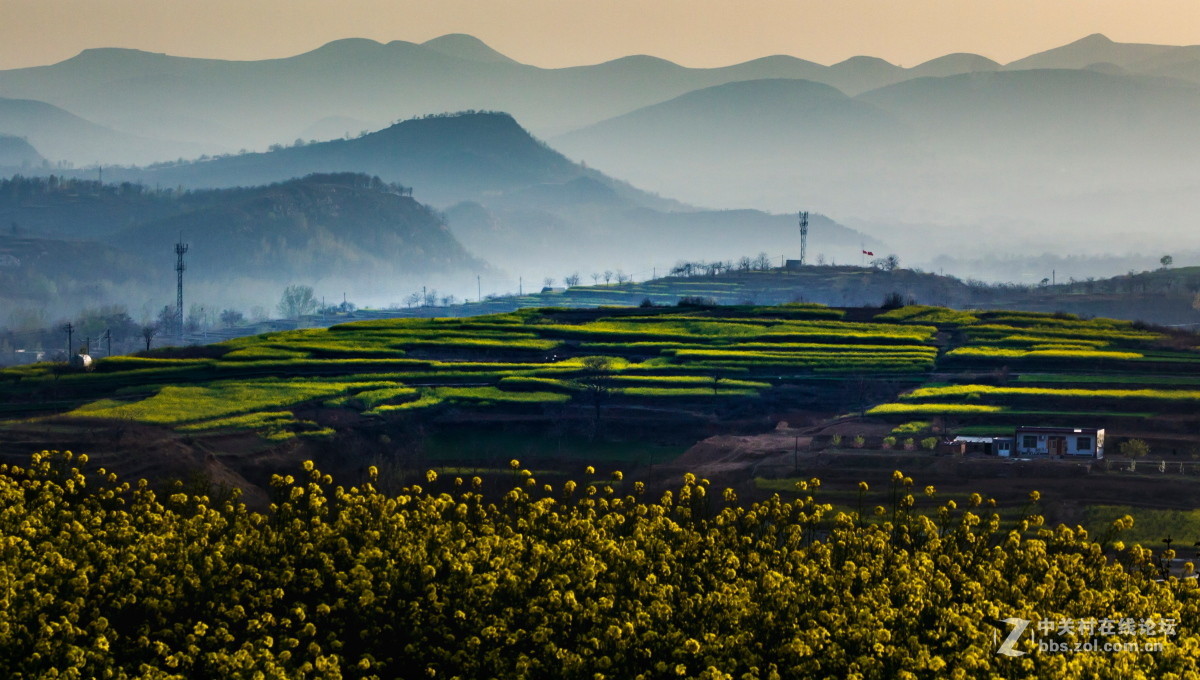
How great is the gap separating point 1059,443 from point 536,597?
47281 millimetres

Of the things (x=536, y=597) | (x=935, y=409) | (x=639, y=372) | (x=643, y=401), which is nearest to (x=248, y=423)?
(x=643, y=401)

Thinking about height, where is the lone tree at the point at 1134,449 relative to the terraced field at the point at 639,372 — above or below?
below

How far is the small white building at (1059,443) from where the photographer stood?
7369cm

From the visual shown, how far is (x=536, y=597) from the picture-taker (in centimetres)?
3266

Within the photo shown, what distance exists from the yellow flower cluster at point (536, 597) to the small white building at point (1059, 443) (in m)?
37.2

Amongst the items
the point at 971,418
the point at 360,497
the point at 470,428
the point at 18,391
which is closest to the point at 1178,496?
the point at 971,418

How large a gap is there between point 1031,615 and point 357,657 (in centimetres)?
1374

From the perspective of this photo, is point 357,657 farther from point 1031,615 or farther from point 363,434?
point 363,434

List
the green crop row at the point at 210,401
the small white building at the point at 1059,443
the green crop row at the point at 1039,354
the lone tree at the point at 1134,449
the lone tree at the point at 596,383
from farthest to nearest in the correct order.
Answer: the green crop row at the point at 1039,354 → the lone tree at the point at 596,383 → the green crop row at the point at 210,401 → the lone tree at the point at 1134,449 → the small white building at the point at 1059,443

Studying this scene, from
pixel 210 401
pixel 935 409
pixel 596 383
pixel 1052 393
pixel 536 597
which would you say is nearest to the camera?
pixel 536 597

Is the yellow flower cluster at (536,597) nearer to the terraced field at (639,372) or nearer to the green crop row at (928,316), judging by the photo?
the terraced field at (639,372)

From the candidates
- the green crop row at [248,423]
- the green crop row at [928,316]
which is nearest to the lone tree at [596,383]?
the green crop row at [248,423]

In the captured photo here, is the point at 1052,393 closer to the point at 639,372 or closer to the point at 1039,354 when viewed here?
the point at 1039,354

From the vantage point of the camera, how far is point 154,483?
207 ft
